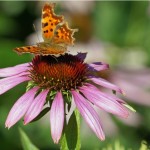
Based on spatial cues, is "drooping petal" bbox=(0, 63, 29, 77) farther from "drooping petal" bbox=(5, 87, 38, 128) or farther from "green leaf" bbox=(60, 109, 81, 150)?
"green leaf" bbox=(60, 109, 81, 150)

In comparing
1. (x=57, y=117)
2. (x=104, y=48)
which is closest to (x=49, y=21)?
(x=57, y=117)

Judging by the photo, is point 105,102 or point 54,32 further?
point 54,32

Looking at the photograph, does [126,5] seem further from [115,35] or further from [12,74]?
[12,74]

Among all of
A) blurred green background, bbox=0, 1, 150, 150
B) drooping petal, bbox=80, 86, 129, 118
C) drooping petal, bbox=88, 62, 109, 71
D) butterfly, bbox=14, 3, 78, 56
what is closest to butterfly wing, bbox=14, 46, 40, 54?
butterfly, bbox=14, 3, 78, 56

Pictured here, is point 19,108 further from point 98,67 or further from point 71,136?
point 98,67

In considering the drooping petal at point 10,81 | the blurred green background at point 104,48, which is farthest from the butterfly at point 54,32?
the blurred green background at point 104,48

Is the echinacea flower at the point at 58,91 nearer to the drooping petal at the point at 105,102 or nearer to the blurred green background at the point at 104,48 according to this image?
the drooping petal at the point at 105,102

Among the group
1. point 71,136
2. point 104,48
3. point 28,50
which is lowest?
point 104,48

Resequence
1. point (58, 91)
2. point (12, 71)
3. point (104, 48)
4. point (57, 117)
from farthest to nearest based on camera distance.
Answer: point (104, 48) < point (12, 71) < point (58, 91) < point (57, 117)
